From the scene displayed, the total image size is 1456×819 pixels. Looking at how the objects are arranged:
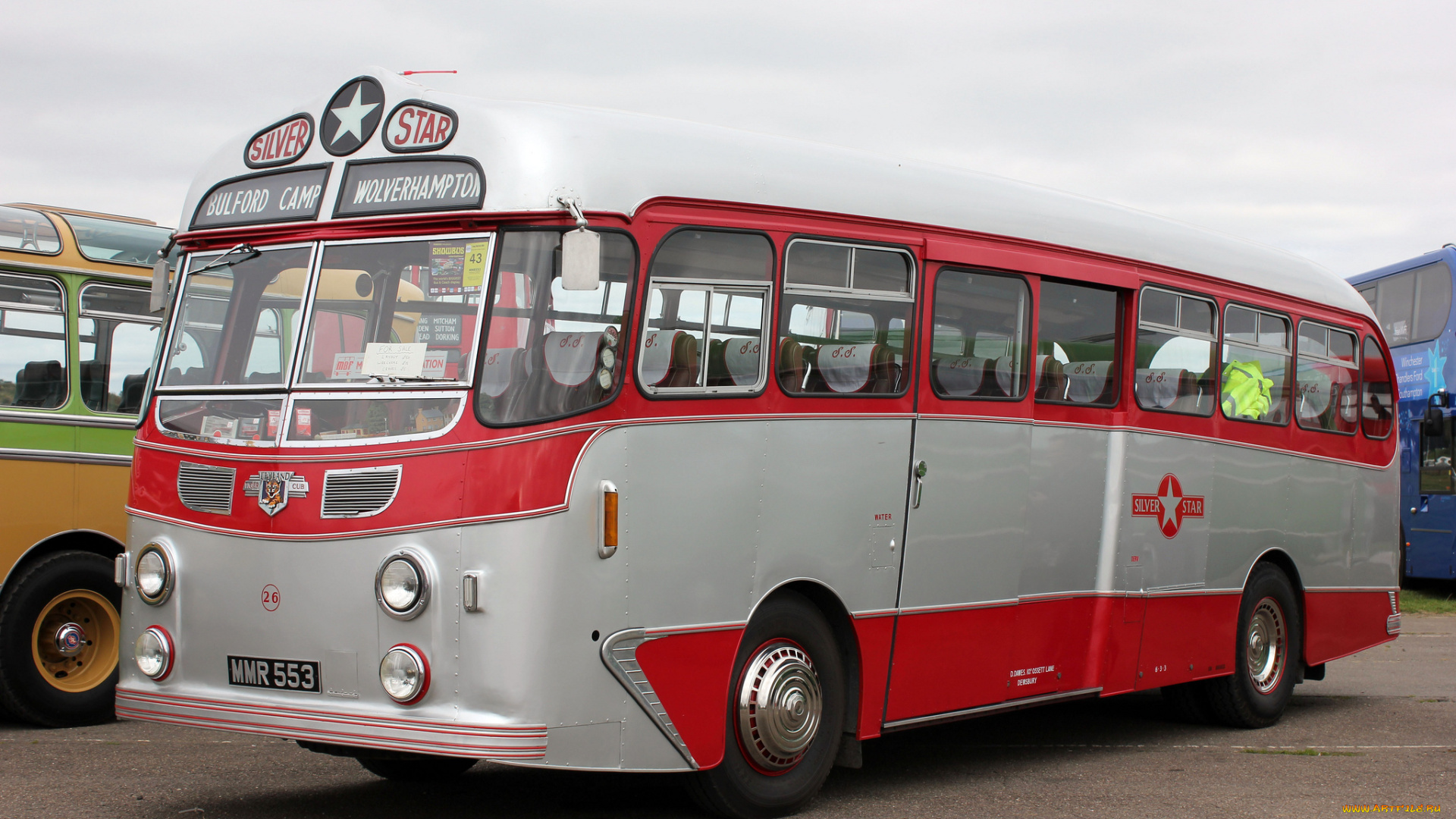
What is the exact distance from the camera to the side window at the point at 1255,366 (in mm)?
10031

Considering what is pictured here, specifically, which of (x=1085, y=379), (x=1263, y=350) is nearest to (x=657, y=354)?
(x=1085, y=379)

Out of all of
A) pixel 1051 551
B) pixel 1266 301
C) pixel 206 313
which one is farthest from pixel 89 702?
pixel 1266 301

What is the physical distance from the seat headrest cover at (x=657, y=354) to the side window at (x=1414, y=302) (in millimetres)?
15899

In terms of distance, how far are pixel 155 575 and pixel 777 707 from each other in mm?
2919

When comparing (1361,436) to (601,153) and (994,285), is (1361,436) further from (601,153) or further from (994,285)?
(601,153)

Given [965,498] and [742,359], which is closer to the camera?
[742,359]

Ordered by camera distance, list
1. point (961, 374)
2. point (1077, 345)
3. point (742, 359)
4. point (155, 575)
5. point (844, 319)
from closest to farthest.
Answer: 1. point (155, 575)
2. point (742, 359)
3. point (844, 319)
4. point (961, 374)
5. point (1077, 345)

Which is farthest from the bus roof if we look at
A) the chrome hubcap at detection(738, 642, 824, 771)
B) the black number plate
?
the chrome hubcap at detection(738, 642, 824, 771)

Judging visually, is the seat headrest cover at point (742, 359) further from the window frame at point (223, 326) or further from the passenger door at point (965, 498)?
the window frame at point (223, 326)

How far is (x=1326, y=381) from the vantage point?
11117 millimetres

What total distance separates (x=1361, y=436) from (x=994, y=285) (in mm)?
5040

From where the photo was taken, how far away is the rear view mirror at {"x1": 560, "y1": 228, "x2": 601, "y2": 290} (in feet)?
18.9

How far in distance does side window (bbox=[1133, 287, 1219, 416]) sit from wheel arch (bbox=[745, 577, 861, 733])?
9.82ft

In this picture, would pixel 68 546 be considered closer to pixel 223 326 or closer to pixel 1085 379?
pixel 223 326
